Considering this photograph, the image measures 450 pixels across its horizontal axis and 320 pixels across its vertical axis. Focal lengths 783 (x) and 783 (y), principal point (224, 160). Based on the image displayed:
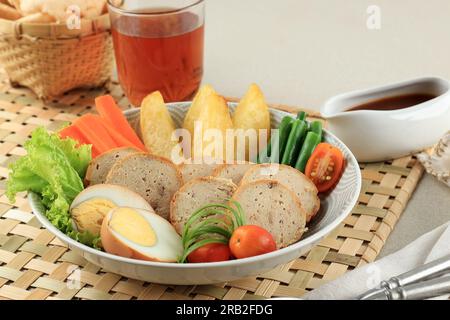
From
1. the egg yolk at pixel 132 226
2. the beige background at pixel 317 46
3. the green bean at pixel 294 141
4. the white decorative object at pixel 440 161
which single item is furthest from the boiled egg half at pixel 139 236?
the beige background at pixel 317 46

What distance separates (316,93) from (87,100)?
33.4 inches

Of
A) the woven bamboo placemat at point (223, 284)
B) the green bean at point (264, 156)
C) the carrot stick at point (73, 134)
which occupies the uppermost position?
the carrot stick at point (73, 134)

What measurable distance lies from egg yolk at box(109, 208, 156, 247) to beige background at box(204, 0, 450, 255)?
1220 mm

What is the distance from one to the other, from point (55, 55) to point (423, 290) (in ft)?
5.19

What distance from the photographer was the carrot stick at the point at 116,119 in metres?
2.23

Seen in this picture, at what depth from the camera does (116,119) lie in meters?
2.25

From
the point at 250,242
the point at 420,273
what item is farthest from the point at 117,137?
the point at 420,273

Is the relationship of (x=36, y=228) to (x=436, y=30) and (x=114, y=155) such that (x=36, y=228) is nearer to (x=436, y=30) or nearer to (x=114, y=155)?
(x=114, y=155)

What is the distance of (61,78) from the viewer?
109 inches

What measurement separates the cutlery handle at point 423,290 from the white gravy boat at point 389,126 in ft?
2.26

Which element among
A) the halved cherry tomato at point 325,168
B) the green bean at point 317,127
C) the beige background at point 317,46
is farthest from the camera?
the beige background at point 317,46

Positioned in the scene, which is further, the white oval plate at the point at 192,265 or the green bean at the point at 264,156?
the green bean at the point at 264,156

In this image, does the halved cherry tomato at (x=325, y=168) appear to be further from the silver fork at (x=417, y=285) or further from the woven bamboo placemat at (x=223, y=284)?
the silver fork at (x=417, y=285)

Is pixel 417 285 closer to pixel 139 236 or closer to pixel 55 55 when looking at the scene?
pixel 139 236
